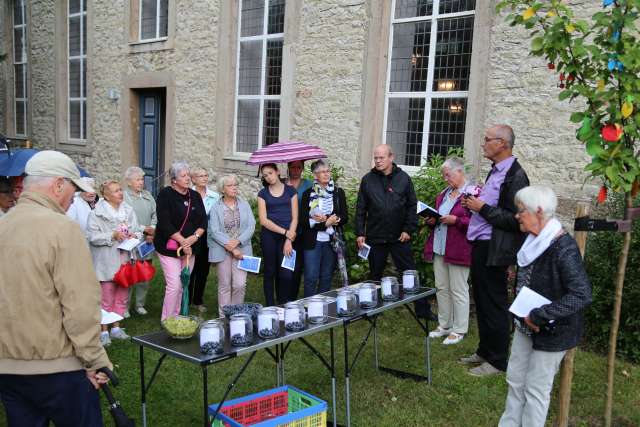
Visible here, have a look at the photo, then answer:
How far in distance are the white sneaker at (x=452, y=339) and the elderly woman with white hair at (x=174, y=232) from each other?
2742 mm

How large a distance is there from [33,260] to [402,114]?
6.68 m

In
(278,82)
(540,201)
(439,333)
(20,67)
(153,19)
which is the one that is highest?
(153,19)

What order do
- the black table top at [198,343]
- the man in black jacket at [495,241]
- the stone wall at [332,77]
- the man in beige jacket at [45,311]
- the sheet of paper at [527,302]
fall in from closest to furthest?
the man in beige jacket at [45,311] < the black table top at [198,343] < the sheet of paper at [527,302] < the man in black jacket at [495,241] < the stone wall at [332,77]

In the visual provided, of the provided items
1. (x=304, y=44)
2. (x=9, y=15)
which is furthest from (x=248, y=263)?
(x=9, y=15)

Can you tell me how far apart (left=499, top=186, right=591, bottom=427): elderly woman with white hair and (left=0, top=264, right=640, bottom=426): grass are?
2.89ft

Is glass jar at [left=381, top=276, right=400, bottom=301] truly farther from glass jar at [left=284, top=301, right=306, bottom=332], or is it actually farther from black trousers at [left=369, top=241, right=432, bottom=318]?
black trousers at [left=369, top=241, right=432, bottom=318]

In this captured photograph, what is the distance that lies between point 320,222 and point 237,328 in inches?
116

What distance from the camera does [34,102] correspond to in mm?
15492

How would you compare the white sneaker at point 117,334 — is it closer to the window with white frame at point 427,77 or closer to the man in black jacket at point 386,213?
the man in black jacket at point 386,213

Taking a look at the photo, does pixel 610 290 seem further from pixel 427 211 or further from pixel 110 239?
pixel 110 239

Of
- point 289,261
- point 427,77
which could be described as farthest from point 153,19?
point 289,261

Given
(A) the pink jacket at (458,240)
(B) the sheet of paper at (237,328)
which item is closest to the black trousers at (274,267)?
(A) the pink jacket at (458,240)

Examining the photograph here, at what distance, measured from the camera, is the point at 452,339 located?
5555 mm

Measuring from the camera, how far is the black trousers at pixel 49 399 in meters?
2.53
